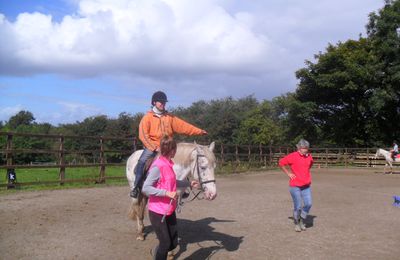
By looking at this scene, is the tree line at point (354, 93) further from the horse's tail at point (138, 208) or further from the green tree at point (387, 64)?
the horse's tail at point (138, 208)

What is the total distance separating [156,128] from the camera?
20.0 ft

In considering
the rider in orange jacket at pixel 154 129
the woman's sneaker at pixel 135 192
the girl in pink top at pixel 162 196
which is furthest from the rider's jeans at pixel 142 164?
the girl in pink top at pixel 162 196

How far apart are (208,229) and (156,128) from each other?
2463mm

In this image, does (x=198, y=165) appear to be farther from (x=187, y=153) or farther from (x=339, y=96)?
(x=339, y=96)

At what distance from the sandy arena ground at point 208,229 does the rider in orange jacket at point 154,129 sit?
1.19 metres

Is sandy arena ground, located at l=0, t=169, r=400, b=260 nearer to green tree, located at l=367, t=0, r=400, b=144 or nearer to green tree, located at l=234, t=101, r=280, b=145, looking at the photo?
green tree, located at l=367, t=0, r=400, b=144

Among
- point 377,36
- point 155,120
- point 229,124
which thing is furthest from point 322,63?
point 155,120

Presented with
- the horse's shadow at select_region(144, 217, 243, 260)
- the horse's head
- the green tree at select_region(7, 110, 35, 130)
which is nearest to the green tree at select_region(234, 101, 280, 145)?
the horse's shadow at select_region(144, 217, 243, 260)

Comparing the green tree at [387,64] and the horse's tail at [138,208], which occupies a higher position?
the green tree at [387,64]

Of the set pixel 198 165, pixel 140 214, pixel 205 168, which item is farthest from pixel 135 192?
pixel 205 168

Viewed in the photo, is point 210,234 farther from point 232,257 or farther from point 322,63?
point 322,63

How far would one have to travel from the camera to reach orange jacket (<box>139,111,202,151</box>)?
6.04 m

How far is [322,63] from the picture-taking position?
36.5 m

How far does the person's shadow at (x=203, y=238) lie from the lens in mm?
6004
